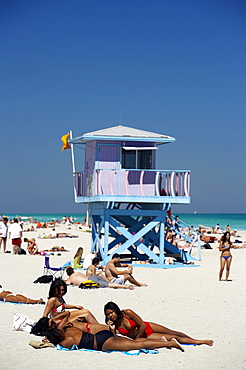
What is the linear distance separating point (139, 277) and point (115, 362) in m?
9.00

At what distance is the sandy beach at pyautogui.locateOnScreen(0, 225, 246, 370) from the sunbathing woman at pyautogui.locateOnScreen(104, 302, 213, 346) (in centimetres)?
22

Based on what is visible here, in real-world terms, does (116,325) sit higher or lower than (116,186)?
lower

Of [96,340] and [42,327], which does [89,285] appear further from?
[96,340]

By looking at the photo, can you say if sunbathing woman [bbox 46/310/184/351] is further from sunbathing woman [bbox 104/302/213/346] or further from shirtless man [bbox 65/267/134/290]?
shirtless man [bbox 65/267/134/290]

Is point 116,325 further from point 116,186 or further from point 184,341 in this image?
point 116,186

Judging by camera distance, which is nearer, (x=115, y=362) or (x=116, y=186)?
(x=115, y=362)

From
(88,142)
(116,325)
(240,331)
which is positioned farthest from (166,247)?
(116,325)

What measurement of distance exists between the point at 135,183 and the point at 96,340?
11.4 m

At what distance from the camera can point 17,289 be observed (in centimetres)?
1320

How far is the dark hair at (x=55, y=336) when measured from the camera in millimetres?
7812

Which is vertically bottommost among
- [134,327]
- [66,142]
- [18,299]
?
[18,299]

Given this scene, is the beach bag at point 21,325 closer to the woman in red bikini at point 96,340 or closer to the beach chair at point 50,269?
the woman in red bikini at point 96,340

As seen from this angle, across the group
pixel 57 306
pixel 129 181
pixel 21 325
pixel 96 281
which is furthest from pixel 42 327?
pixel 129 181

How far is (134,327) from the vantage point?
7.79 meters
